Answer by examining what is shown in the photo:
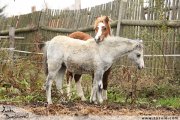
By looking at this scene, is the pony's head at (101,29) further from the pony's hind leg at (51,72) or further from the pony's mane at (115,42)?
the pony's hind leg at (51,72)

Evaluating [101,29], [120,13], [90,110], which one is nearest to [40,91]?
[101,29]

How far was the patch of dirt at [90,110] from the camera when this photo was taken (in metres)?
8.49

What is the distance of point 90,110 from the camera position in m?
8.70

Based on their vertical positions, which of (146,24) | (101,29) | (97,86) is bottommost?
(97,86)

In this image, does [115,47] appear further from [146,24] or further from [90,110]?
[146,24]

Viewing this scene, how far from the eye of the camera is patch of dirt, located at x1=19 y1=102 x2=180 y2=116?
849 cm

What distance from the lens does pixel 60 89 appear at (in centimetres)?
1042

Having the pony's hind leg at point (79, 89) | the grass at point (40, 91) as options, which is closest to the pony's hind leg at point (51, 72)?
the grass at point (40, 91)

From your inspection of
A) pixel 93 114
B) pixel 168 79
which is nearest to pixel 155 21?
pixel 168 79

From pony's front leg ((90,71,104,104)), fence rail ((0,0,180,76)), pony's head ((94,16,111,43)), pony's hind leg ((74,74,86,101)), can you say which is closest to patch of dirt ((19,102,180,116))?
pony's front leg ((90,71,104,104))

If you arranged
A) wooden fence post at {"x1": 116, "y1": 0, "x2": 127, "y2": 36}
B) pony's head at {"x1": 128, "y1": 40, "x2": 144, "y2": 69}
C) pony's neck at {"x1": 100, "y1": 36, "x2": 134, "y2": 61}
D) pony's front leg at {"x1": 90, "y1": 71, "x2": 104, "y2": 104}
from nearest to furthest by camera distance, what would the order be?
pony's front leg at {"x1": 90, "y1": 71, "x2": 104, "y2": 104} < pony's neck at {"x1": 100, "y1": 36, "x2": 134, "y2": 61} < pony's head at {"x1": 128, "y1": 40, "x2": 144, "y2": 69} < wooden fence post at {"x1": 116, "y1": 0, "x2": 127, "y2": 36}

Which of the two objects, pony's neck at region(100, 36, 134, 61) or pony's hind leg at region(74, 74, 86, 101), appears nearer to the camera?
pony's neck at region(100, 36, 134, 61)

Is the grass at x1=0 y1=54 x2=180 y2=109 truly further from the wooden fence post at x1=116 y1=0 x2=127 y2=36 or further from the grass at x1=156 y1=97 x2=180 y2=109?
the wooden fence post at x1=116 y1=0 x2=127 y2=36

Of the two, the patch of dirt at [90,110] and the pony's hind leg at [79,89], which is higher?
the pony's hind leg at [79,89]
